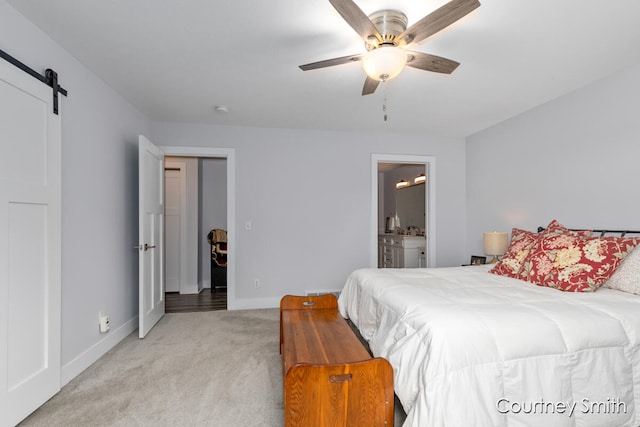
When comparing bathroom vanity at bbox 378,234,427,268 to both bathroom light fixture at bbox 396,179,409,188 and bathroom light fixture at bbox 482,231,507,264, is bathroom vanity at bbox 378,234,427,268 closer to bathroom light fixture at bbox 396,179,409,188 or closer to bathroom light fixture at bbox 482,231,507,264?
bathroom light fixture at bbox 396,179,409,188

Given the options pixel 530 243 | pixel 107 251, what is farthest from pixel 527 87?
pixel 107 251

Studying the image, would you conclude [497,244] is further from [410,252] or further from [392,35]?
[392,35]

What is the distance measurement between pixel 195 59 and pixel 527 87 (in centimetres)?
280

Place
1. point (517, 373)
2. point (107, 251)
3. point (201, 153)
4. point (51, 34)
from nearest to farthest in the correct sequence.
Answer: point (517, 373), point (51, 34), point (107, 251), point (201, 153)

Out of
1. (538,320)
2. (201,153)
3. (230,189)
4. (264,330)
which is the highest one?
(201,153)

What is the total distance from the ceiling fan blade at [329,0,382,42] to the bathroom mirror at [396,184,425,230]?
14.6 feet

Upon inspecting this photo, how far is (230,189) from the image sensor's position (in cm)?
404

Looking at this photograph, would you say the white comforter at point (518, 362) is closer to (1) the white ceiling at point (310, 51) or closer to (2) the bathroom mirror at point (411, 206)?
(1) the white ceiling at point (310, 51)

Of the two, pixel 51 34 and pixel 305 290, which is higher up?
pixel 51 34

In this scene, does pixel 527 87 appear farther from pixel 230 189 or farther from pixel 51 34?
pixel 51 34

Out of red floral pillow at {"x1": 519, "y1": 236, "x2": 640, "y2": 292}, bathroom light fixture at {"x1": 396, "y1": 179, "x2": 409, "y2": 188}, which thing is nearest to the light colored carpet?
red floral pillow at {"x1": 519, "y1": 236, "x2": 640, "y2": 292}

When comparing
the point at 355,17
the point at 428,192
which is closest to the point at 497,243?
the point at 428,192

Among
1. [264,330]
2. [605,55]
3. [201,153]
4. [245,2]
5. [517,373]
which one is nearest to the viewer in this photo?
[517,373]

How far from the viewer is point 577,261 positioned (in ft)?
7.09
